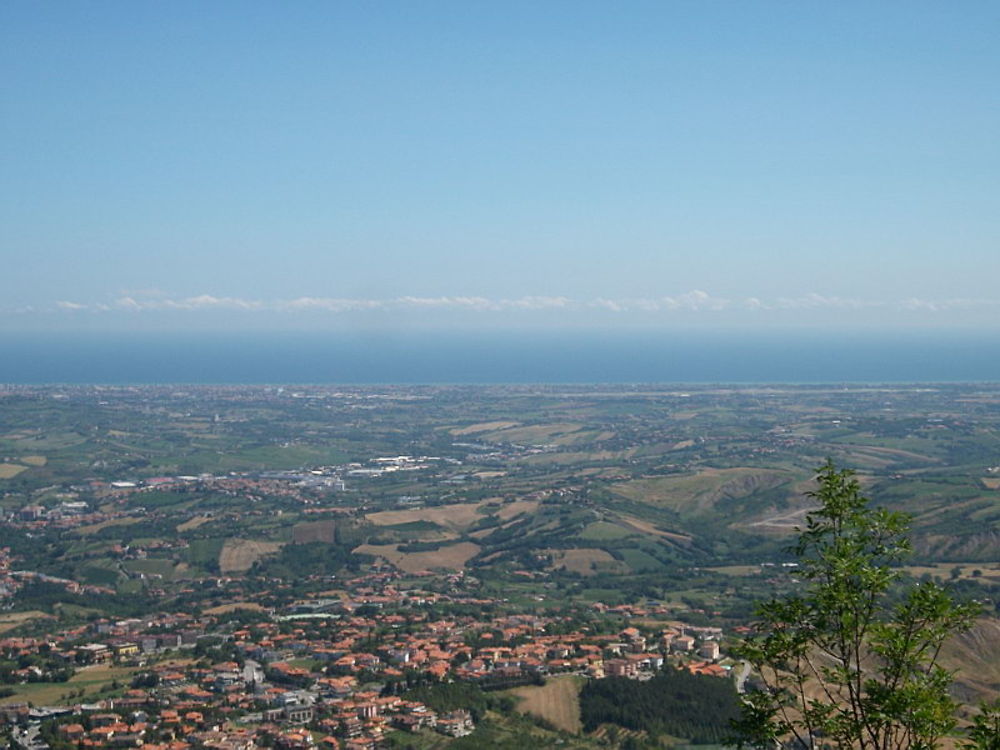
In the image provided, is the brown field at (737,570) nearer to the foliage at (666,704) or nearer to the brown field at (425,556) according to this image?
the brown field at (425,556)

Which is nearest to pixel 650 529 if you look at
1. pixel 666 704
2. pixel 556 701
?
pixel 556 701

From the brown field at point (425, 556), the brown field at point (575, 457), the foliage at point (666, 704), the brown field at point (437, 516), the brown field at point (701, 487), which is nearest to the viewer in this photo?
the foliage at point (666, 704)

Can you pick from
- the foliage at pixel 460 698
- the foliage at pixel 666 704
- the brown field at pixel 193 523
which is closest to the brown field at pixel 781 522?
the foliage at pixel 666 704

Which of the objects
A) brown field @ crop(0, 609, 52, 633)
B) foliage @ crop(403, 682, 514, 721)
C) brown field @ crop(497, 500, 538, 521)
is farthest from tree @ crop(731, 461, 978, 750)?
brown field @ crop(497, 500, 538, 521)

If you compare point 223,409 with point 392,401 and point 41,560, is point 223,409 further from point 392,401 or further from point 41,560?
point 41,560

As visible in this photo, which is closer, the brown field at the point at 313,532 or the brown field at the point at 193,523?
the brown field at the point at 313,532

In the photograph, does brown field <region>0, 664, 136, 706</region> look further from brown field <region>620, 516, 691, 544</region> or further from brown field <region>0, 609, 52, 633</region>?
brown field <region>620, 516, 691, 544</region>

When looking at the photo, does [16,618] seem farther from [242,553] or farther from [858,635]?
[858,635]
